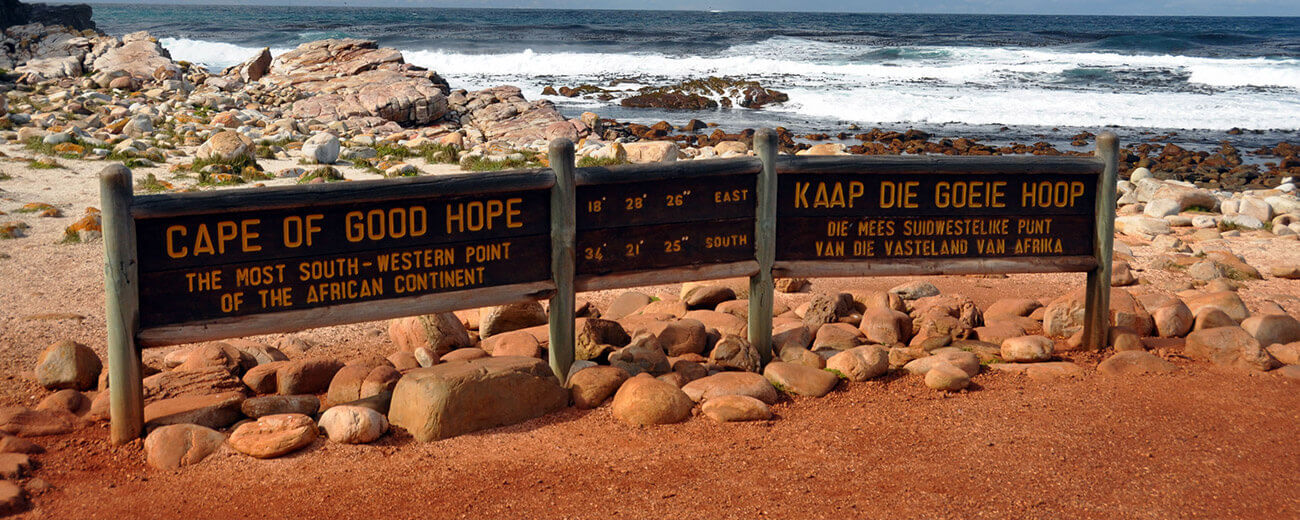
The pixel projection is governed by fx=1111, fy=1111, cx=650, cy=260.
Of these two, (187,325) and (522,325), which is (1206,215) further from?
(187,325)

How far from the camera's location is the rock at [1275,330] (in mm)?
6480

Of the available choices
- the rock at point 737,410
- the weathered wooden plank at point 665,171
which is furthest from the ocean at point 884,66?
the rock at point 737,410

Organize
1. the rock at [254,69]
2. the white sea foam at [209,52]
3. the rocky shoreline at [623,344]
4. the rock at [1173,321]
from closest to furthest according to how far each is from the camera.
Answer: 1. the rocky shoreline at [623,344]
2. the rock at [1173,321]
3. the rock at [254,69]
4. the white sea foam at [209,52]

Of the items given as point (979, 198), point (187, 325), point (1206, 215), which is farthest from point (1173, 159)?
point (187, 325)

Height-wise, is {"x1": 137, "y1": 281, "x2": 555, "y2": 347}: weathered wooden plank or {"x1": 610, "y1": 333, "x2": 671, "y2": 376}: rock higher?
{"x1": 137, "y1": 281, "x2": 555, "y2": 347}: weathered wooden plank

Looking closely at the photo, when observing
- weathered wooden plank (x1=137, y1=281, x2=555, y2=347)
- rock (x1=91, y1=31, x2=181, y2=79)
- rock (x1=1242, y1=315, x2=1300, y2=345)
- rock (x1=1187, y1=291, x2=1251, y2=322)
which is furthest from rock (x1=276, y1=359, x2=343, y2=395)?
rock (x1=91, y1=31, x2=181, y2=79)

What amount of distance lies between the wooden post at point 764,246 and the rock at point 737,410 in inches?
35.4

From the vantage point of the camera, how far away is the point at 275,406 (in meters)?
5.38

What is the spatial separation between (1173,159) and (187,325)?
20.8 metres

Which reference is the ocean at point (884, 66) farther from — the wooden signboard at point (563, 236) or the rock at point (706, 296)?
the wooden signboard at point (563, 236)

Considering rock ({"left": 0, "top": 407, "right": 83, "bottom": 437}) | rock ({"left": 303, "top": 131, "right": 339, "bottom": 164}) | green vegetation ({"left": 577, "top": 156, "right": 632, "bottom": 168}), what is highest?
rock ({"left": 303, "top": 131, "right": 339, "bottom": 164})

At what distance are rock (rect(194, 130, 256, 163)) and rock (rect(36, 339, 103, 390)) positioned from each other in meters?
8.57

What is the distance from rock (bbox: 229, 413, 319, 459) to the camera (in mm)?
4781

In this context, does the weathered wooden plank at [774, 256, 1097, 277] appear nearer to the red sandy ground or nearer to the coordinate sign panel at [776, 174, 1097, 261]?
the coordinate sign panel at [776, 174, 1097, 261]
